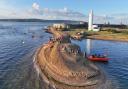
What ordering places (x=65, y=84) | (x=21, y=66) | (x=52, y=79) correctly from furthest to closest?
(x=21, y=66), (x=52, y=79), (x=65, y=84)

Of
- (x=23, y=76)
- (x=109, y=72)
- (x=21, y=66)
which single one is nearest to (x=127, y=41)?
(x=109, y=72)

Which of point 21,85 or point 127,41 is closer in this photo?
point 21,85

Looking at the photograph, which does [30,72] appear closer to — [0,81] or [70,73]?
[0,81]

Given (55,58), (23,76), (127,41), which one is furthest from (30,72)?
(127,41)

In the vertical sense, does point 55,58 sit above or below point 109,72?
above

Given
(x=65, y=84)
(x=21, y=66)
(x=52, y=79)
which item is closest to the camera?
(x=65, y=84)

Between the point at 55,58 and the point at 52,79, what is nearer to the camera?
the point at 52,79

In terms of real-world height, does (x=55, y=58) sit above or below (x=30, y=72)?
above

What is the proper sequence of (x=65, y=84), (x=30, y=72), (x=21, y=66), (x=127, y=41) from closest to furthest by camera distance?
(x=65, y=84)
(x=30, y=72)
(x=21, y=66)
(x=127, y=41)

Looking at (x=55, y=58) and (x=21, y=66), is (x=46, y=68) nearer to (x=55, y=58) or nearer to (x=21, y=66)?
(x=55, y=58)
